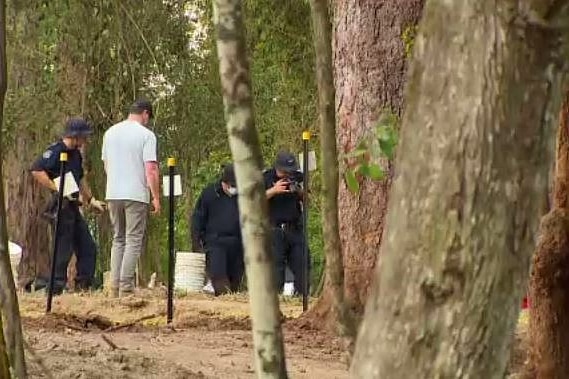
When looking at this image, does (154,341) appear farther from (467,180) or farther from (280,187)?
(467,180)

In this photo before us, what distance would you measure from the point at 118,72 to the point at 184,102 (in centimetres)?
145

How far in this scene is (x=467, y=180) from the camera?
6.82ft

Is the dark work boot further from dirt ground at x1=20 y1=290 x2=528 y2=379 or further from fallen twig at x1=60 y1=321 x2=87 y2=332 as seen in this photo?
fallen twig at x1=60 y1=321 x2=87 y2=332

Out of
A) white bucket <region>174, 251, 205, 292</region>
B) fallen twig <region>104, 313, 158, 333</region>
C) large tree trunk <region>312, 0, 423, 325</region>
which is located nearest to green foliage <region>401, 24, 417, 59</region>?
large tree trunk <region>312, 0, 423, 325</region>

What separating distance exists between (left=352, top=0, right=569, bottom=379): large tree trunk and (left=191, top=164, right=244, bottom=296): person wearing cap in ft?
34.3

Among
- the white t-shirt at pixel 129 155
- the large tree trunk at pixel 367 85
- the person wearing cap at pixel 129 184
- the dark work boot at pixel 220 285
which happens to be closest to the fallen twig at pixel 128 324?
the person wearing cap at pixel 129 184

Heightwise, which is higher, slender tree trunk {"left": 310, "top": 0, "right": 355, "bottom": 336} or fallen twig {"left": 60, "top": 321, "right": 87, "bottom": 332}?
slender tree trunk {"left": 310, "top": 0, "right": 355, "bottom": 336}

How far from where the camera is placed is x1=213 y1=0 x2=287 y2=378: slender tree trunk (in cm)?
237

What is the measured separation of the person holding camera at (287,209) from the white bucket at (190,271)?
171 cm

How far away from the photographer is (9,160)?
59.3ft

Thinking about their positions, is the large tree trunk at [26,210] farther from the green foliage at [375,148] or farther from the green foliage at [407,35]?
the green foliage at [375,148]

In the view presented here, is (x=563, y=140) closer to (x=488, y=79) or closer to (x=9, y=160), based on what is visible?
(x=488, y=79)

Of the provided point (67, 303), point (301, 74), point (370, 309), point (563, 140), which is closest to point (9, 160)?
point (301, 74)

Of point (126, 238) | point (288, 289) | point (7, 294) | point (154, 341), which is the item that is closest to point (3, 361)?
point (7, 294)
